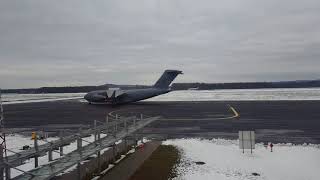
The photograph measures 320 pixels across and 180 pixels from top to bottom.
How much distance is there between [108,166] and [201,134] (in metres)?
10.8

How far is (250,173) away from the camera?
1420 centimetres

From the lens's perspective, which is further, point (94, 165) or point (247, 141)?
point (247, 141)

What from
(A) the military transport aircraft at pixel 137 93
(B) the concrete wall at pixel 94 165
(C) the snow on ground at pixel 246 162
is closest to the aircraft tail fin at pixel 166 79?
(A) the military transport aircraft at pixel 137 93

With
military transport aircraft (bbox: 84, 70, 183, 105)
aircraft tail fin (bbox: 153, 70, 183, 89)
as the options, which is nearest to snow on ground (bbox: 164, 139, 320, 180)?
military transport aircraft (bbox: 84, 70, 183, 105)

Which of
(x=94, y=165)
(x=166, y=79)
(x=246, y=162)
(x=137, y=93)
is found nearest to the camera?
(x=94, y=165)

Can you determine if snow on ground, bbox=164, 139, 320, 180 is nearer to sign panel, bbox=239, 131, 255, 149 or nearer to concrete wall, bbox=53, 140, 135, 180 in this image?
sign panel, bbox=239, 131, 255, 149

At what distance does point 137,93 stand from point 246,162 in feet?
150

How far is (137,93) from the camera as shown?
61.1 metres

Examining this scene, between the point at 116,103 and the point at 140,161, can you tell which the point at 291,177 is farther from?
the point at 116,103

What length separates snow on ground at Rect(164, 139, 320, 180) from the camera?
13828mm

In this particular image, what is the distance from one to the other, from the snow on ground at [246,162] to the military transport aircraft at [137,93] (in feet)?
130

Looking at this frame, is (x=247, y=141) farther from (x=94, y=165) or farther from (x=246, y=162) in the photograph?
(x=94, y=165)

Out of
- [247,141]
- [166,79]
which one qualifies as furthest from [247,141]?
[166,79]

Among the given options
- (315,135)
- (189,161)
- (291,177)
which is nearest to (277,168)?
(291,177)
